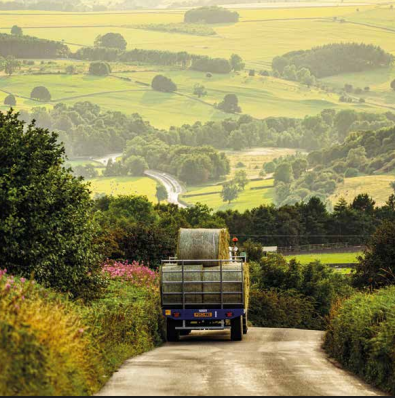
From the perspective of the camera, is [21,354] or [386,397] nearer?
[21,354]

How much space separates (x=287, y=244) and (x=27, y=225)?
558ft

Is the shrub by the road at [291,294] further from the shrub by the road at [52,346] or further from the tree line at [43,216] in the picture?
the shrub by the road at [52,346]

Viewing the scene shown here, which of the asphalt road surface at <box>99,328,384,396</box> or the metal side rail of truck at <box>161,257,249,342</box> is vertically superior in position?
the metal side rail of truck at <box>161,257,249,342</box>

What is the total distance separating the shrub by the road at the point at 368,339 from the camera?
2139cm

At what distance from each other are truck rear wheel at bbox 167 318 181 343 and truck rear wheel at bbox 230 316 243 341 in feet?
6.02

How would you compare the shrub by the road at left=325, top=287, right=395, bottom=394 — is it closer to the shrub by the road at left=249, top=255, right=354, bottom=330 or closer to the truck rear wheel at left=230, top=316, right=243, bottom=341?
the truck rear wheel at left=230, top=316, right=243, bottom=341

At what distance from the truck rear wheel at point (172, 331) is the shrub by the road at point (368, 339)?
18.0 ft

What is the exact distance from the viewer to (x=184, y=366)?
76.2ft

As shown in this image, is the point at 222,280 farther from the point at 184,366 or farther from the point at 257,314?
the point at 257,314

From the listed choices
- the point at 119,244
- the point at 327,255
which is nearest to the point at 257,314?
the point at 119,244

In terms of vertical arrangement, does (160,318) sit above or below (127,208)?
below

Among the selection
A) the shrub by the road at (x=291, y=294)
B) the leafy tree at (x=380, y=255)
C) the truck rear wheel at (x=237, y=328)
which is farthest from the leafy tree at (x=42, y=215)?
the shrub by the road at (x=291, y=294)

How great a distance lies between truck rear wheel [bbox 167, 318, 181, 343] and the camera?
112 ft

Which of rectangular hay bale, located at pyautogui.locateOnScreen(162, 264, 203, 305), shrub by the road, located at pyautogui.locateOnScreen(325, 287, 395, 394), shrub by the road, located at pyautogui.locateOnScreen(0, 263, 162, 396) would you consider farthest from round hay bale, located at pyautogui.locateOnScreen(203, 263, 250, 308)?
shrub by the road, located at pyautogui.locateOnScreen(0, 263, 162, 396)
